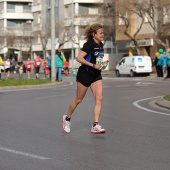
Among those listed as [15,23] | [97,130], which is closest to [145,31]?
[15,23]

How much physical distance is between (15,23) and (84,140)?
78671 millimetres

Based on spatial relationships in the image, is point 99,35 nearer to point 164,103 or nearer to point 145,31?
point 164,103

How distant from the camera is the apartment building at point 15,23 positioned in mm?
80062

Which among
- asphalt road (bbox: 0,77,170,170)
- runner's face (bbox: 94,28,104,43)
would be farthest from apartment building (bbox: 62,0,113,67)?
runner's face (bbox: 94,28,104,43)

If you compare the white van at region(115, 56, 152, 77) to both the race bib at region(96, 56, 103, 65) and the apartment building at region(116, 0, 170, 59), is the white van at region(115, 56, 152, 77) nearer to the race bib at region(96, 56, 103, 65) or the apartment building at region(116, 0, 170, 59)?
the apartment building at region(116, 0, 170, 59)

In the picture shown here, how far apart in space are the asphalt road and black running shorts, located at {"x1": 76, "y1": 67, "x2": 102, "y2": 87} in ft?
3.08

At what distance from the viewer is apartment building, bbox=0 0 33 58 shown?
263 feet

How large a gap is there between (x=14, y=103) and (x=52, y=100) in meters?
1.51

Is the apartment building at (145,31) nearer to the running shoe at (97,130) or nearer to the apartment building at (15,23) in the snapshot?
the apartment building at (15,23)

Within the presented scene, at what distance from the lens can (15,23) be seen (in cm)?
8688

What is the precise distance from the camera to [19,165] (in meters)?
7.47

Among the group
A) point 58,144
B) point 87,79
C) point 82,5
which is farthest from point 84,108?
point 82,5

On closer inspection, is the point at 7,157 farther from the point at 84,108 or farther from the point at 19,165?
the point at 84,108

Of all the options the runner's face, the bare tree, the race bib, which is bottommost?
the race bib
